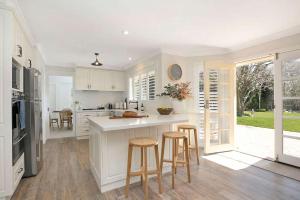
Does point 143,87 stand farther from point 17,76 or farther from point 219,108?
point 17,76

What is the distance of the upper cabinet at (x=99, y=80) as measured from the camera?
5.76m

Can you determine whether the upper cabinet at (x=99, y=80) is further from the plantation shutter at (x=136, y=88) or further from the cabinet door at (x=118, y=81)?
the plantation shutter at (x=136, y=88)

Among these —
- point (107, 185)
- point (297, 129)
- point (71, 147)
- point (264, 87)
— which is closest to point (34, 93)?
point (107, 185)

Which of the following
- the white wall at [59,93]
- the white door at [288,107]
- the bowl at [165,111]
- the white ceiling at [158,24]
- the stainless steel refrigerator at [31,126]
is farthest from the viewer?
the white wall at [59,93]

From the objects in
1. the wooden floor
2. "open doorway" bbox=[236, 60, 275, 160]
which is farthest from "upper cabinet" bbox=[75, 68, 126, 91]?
"open doorway" bbox=[236, 60, 275, 160]

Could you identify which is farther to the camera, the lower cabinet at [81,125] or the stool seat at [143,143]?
the lower cabinet at [81,125]

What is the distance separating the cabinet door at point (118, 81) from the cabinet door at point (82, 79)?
89cm

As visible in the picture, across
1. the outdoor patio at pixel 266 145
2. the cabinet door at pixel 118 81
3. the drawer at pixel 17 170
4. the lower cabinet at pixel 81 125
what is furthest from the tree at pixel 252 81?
the drawer at pixel 17 170

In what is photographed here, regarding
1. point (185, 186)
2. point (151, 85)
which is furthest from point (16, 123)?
point (151, 85)

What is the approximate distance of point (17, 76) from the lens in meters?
2.40

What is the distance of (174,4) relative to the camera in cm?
219

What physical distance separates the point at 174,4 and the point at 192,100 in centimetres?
270

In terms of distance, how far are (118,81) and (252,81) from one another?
6010 mm

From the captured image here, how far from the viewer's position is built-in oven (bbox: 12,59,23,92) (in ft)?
7.31
